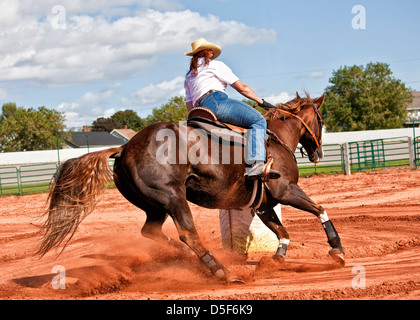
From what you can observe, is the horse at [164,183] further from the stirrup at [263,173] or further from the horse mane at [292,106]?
the horse mane at [292,106]

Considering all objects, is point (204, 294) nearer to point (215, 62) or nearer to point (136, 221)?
point (215, 62)

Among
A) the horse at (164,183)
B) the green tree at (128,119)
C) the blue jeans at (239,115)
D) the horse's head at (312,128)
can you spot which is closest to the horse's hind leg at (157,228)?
the horse at (164,183)

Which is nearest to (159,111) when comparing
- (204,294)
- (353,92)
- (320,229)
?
(353,92)

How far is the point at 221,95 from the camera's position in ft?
20.2

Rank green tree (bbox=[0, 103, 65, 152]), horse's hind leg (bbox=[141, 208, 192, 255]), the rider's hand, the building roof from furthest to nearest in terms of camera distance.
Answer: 1. the building roof
2. green tree (bbox=[0, 103, 65, 152])
3. the rider's hand
4. horse's hind leg (bbox=[141, 208, 192, 255])

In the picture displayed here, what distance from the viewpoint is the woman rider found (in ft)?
20.0

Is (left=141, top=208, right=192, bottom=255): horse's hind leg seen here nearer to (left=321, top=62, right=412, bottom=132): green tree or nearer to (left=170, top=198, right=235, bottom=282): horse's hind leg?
(left=170, top=198, right=235, bottom=282): horse's hind leg

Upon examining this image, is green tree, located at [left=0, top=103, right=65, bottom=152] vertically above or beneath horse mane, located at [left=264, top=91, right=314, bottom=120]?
above

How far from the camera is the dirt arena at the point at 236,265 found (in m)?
5.28

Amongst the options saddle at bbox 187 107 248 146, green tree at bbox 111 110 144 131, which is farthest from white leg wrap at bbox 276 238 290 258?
green tree at bbox 111 110 144 131

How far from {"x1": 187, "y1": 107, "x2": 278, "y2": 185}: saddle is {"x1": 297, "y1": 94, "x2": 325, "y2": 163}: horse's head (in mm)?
1295

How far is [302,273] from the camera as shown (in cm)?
616

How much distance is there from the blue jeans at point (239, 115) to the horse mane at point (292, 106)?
0.92 metres

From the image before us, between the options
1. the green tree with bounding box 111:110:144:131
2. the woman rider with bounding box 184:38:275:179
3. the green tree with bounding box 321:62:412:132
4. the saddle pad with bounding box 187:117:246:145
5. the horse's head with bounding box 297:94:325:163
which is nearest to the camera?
the saddle pad with bounding box 187:117:246:145
